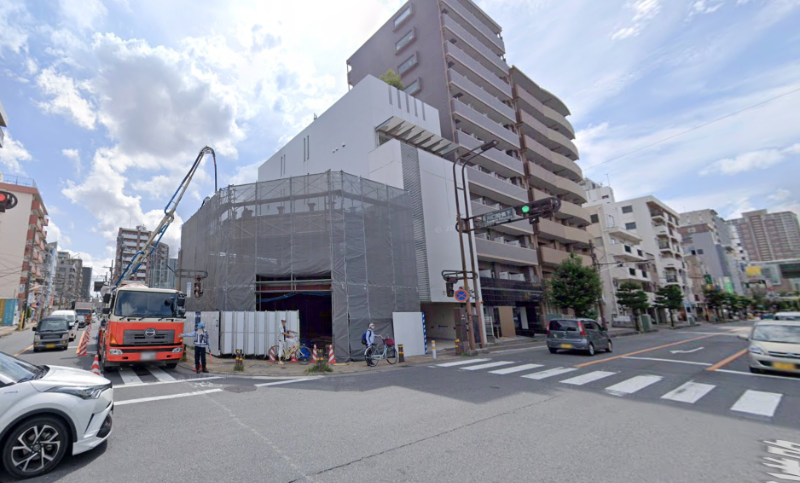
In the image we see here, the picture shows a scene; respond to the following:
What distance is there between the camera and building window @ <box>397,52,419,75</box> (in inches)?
1265

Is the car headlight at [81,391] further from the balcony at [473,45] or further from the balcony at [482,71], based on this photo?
the balcony at [473,45]

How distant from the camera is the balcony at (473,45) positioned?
31.2 m

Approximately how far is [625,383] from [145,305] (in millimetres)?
14385

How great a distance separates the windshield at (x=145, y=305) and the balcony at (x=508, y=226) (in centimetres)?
2016

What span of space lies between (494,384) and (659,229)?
211 ft

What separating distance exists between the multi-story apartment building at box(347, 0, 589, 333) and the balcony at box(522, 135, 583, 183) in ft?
0.51

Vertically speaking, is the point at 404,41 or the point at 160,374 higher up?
the point at 404,41

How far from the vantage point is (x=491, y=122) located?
3206cm

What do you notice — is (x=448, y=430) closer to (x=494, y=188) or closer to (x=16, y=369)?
(x=16, y=369)

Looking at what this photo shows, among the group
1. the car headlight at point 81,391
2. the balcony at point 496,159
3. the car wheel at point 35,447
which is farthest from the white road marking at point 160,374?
the balcony at point 496,159

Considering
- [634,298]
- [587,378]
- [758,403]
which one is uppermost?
[634,298]

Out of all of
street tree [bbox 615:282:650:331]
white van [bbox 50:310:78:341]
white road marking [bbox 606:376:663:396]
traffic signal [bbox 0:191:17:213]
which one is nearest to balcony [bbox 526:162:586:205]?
street tree [bbox 615:282:650:331]

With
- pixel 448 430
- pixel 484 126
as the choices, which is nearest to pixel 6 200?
pixel 448 430

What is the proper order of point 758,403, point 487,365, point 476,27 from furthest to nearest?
point 476,27
point 487,365
point 758,403
